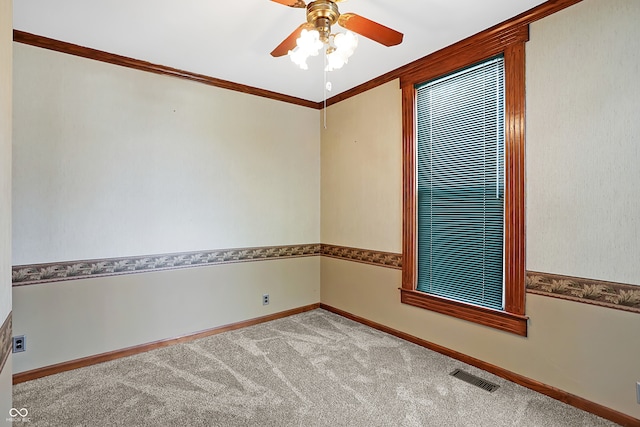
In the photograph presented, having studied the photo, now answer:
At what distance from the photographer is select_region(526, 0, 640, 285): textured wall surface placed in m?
1.96

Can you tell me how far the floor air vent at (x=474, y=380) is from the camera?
241cm

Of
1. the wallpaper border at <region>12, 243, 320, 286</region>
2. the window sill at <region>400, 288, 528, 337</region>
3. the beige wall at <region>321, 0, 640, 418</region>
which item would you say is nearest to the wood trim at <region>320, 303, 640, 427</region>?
the beige wall at <region>321, 0, 640, 418</region>

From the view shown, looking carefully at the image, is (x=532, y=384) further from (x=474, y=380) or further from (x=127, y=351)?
(x=127, y=351)

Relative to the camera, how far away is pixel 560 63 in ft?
7.32

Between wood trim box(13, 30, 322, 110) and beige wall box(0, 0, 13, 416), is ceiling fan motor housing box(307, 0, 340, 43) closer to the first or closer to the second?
beige wall box(0, 0, 13, 416)

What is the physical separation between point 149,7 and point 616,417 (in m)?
3.97

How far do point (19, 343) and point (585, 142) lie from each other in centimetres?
426

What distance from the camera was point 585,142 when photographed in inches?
83.4

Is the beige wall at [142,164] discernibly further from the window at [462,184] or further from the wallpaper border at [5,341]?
the window at [462,184]

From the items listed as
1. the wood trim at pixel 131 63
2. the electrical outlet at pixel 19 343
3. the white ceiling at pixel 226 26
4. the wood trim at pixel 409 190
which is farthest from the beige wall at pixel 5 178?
Result: the wood trim at pixel 409 190

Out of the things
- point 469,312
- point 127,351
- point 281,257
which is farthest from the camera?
point 281,257

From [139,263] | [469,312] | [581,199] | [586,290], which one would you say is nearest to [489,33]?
[581,199]

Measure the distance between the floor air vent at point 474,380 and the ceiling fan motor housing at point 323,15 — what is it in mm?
2553

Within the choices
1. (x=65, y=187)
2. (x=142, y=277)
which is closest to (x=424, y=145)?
(x=142, y=277)
